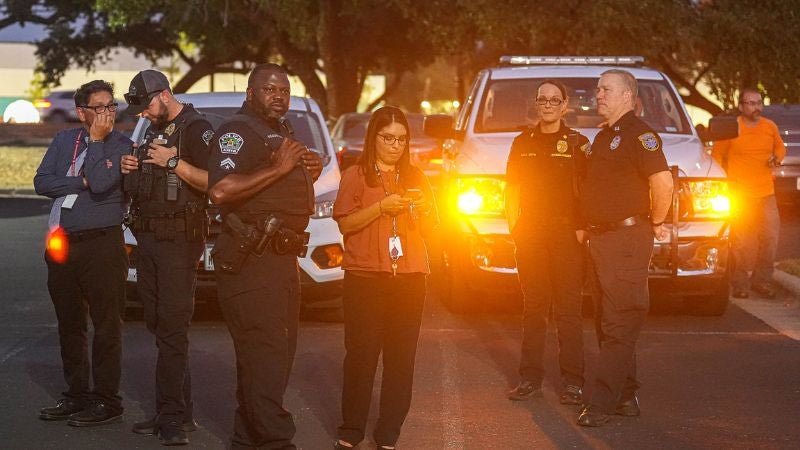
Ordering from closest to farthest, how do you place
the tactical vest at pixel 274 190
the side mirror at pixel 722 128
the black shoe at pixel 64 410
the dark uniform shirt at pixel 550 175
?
the tactical vest at pixel 274 190, the black shoe at pixel 64 410, the dark uniform shirt at pixel 550 175, the side mirror at pixel 722 128

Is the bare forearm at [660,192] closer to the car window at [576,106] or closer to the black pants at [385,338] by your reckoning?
the black pants at [385,338]

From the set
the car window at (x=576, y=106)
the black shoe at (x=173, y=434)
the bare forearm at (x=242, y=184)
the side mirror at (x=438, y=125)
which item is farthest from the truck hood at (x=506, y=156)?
the bare forearm at (x=242, y=184)

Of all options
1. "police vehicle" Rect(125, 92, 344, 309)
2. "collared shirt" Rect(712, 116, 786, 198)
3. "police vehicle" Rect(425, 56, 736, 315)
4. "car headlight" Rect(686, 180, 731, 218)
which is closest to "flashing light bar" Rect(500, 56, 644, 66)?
"police vehicle" Rect(425, 56, 736, 315)

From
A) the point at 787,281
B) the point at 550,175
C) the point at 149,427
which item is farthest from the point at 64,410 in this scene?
the point at 787,281

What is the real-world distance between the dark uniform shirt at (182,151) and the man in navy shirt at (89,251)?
46 cm

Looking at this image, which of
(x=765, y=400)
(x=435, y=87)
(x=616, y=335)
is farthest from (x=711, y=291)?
(x=435, y=87)

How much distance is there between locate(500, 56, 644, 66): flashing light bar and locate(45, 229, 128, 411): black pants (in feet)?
19.2

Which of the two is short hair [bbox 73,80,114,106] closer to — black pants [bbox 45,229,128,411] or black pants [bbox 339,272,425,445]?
black pants [bbox 45,229,128,411]

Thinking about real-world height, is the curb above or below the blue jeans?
below

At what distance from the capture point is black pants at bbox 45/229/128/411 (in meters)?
7.95

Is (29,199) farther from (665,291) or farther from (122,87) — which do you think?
(122,87)

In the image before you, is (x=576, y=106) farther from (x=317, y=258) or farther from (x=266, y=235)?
(x=266, y=235)

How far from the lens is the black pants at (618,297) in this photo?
7.91 m

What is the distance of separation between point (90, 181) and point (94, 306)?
679 millimetres
